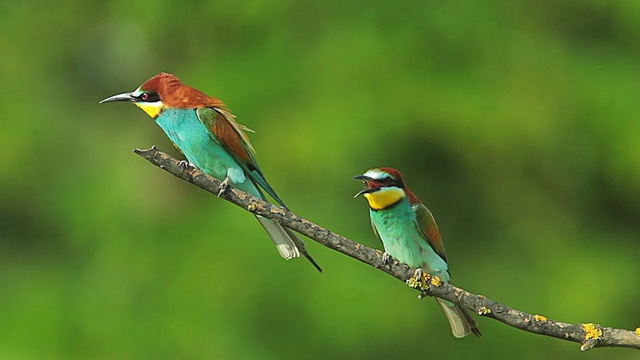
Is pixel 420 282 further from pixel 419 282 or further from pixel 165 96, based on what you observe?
pixel 165 96

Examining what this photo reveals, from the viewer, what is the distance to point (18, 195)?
14.8ft

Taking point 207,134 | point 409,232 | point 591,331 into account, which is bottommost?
point 591,331

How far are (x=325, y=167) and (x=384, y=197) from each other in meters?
2.34

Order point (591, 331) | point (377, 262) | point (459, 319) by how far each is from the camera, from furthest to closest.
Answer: point (459, 319) → point (591, 331) → point (377, 262)

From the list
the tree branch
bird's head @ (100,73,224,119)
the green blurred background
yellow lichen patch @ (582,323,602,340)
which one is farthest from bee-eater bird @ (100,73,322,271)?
the green blurred background

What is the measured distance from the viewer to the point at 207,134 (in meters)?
1.31

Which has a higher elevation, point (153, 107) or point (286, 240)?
point (153, 107)

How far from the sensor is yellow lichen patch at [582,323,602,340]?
109 cm

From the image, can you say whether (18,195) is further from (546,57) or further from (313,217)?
(546,57)

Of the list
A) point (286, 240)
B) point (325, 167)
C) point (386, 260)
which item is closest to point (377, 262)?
point (386, 260)

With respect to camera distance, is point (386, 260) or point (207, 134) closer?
point (386, 260)

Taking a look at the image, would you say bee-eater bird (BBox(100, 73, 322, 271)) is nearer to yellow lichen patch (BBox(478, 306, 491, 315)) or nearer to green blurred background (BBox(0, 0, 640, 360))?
yellow lichen patch (BBox(478, 306, 491, 315))

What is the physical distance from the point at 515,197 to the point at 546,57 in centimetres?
55

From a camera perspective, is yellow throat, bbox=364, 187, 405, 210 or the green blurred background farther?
the green blurred background
